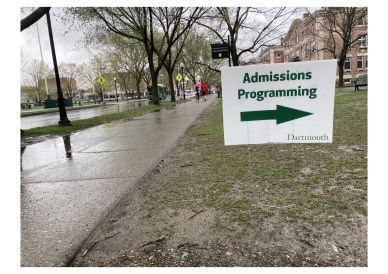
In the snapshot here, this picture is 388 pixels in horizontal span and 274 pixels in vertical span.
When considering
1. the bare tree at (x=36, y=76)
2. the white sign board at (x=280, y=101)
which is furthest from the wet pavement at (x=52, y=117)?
the bare tree at (x=36, y=76)

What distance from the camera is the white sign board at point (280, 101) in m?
2.73

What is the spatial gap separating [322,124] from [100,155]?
4645 mm

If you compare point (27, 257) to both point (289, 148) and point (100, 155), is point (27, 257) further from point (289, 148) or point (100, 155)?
point (289, 148)

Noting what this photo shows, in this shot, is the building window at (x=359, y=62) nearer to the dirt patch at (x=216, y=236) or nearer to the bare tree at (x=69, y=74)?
the dirt patch at (x=216, y=236)

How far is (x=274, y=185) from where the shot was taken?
3338mm

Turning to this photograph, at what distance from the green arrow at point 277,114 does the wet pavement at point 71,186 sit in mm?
1900

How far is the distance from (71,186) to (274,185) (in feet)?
9.63

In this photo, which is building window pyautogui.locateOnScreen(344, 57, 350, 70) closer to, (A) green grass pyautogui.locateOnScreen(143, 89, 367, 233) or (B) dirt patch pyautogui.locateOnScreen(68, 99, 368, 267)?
(A) green grass pyautogui.locateOnScreen(143, 89, 367, 233)

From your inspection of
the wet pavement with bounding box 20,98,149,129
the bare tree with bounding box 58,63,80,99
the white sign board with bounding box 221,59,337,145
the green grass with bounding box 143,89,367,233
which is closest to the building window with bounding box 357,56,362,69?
the wet pavement with bounding box 20,98,149,129

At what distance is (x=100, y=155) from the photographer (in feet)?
19.0

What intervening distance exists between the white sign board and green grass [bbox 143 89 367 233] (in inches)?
13.0

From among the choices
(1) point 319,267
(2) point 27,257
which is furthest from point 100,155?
(1) point 319,267

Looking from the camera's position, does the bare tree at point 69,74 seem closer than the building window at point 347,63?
No

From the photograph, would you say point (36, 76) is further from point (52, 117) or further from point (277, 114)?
point (277, 114)
